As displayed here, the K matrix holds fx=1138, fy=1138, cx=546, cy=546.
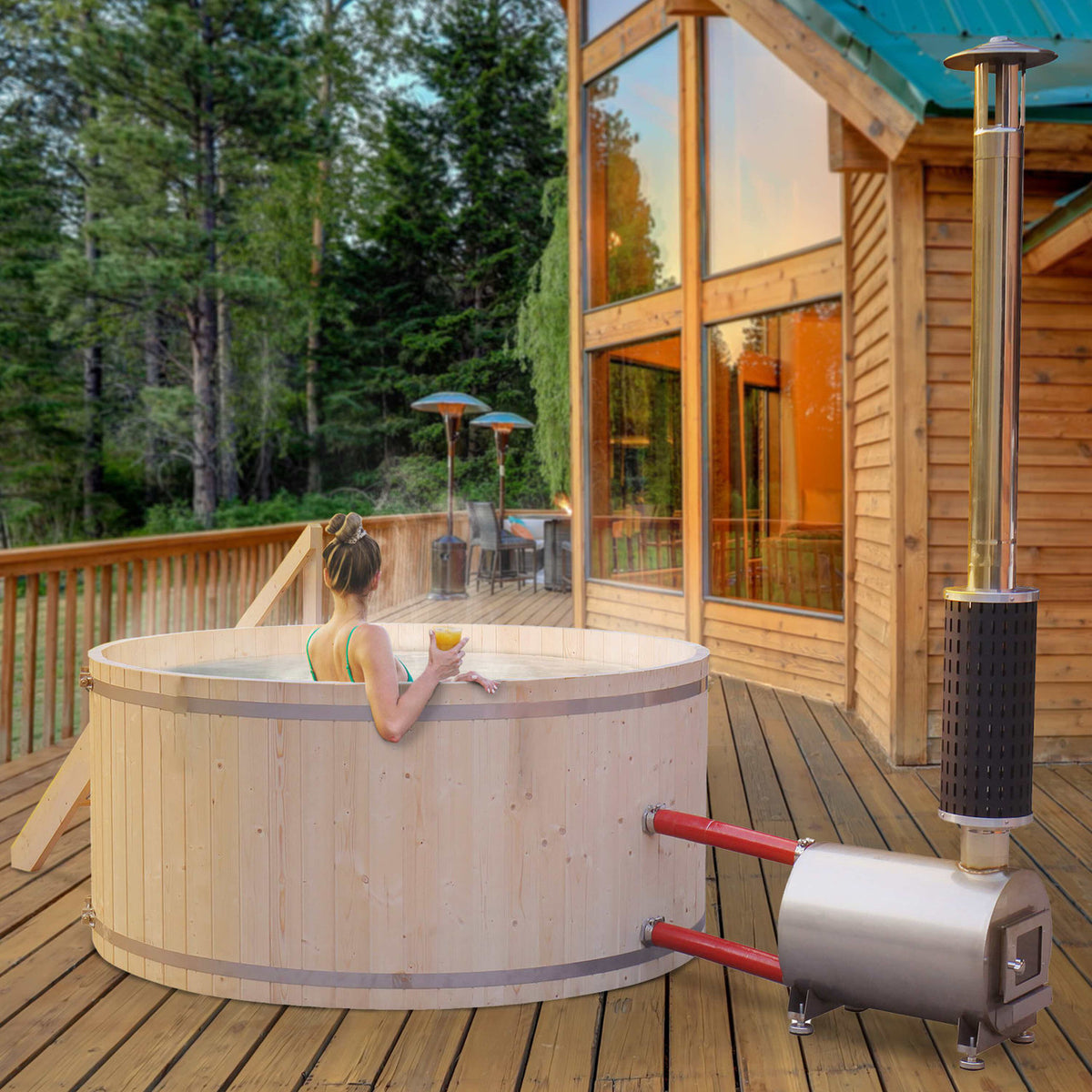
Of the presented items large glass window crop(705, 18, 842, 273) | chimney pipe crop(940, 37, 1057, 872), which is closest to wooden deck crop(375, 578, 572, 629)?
large glass window crop(705, 18, 842, 273)

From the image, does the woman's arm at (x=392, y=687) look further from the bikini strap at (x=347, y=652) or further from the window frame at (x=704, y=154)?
the window frame at (x=704, y=154)

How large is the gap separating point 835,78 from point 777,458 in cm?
276

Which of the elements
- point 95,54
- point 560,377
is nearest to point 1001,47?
point 560,377

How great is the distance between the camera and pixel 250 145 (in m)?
21.3

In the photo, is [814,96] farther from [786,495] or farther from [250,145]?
[250,145]

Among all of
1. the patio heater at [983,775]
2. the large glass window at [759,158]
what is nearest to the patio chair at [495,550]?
the large glass window at [759,158]

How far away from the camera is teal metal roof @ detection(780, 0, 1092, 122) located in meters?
3.99

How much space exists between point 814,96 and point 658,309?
6.00 ft

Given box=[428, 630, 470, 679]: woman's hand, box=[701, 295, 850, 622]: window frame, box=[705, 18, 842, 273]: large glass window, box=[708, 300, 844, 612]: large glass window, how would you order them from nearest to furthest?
box=[428, 630, 470, 679]: woman's hand, box=[708, 300, 844, 612]: large glass window, box=[705, 18, 842, 273]: large glass window, box=[701, 295, 850, 622]: window frame

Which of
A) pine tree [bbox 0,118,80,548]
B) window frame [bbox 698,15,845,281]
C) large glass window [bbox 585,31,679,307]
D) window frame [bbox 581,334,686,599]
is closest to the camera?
window frame [bbox 698,15,845,281]

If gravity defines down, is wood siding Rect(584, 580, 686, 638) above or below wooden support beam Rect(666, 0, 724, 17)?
below

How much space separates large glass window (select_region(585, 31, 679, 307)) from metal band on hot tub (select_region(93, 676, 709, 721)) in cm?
588

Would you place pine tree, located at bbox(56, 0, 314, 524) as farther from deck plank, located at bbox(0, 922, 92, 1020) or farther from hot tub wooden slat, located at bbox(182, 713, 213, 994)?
Answer: hot tub wooden slat, located at bbox(182, 713, 213, 994)

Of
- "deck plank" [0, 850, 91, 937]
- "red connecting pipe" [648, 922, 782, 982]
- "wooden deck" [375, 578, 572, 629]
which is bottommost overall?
"wooden deck" [375, 578, 572, 629]
